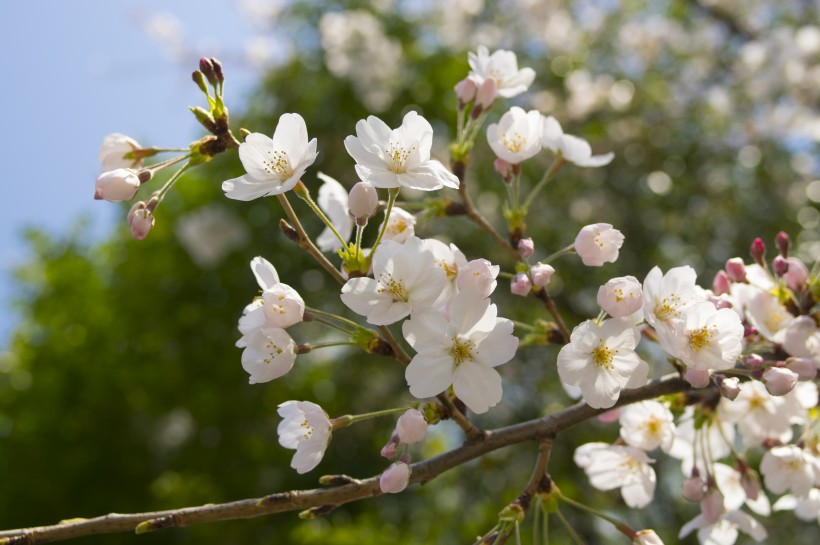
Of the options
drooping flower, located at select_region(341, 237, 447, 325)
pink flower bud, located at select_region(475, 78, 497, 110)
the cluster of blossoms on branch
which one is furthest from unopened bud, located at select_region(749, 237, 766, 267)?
drooping flower, located at select_region(341, 237, 447, 325)

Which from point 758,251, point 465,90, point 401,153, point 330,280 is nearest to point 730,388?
point 758,251

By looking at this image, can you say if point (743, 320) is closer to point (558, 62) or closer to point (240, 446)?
point (240, 446)

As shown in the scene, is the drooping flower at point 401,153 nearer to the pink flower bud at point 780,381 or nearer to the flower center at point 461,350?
the flower center at point 461,350

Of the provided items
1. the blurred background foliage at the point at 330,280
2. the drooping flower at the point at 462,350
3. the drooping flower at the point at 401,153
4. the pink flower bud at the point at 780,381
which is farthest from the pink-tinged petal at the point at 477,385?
the blurred background foliage at the point at 330,280

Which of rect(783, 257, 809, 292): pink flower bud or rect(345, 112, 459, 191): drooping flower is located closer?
rect(345, 112, 459, 191): drooping flower

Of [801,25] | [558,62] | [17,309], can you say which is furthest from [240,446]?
[801,25]

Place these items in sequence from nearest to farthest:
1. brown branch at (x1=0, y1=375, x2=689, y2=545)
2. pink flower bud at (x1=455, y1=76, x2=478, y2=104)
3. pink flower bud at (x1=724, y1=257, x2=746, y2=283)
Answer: brown branch at (x1=0, y1=375, x2=689, y2=545)
pink flower bud at (x1=724, y1=257, x2=746, y2=283)
pink flower bud at (x1=455, y1=76, x2=478, y2=104)

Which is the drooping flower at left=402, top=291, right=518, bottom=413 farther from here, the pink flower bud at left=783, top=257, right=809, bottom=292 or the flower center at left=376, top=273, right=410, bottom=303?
the pink flower bud at left=783, top=257, right=809, bottom=292
